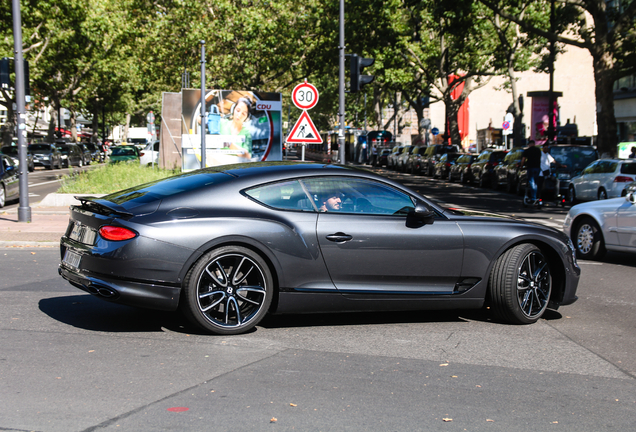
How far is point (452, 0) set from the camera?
25734mm

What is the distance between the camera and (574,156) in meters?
23.1

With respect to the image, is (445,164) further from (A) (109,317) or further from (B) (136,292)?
(B) (136,292)

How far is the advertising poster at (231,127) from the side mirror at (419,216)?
21.0 meters

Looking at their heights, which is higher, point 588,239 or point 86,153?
point 86,153

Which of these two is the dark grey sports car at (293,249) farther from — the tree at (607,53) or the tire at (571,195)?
the tree at (607,53)

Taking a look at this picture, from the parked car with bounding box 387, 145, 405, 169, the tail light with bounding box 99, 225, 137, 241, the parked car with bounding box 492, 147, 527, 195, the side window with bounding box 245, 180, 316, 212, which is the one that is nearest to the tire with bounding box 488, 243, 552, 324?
the side window with bounding box 245, 180, 316, 212

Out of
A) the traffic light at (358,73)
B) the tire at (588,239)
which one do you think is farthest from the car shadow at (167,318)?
the traffic light at (358,73)

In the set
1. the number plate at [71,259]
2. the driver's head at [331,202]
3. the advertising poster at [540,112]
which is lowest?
the number plate at [71,259]

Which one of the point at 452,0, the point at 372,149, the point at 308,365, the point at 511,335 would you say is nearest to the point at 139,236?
the point at 308,365

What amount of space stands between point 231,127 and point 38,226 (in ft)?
47.8

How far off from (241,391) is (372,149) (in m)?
57.1

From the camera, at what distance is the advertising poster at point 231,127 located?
27141mm

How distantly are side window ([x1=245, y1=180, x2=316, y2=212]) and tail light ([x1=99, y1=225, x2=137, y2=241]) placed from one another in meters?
1.01

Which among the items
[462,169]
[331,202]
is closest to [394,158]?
[462,169]
